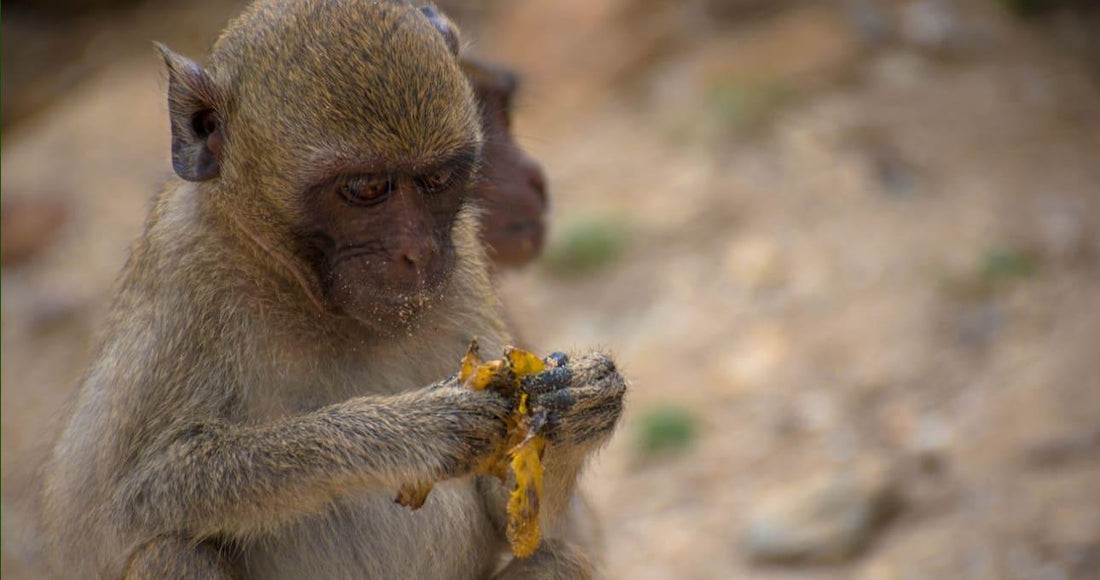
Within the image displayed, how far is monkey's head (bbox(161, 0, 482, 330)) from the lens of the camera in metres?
4.15

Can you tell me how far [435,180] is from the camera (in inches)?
170

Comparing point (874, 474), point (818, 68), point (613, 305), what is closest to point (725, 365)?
point (613, 305)

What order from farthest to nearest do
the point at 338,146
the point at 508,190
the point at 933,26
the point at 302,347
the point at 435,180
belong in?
the point at 933,26 → the point at 508,190 → the point at 302,347 → the point at 435,180 → the point at 338,146

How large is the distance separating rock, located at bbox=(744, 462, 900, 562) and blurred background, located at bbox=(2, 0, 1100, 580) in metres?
0.01

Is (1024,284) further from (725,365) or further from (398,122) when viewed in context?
(398,122)

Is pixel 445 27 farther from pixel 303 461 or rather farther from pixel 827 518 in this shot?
pixel 827 518

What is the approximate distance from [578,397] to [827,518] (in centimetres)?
351

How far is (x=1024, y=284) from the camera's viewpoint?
8727mm

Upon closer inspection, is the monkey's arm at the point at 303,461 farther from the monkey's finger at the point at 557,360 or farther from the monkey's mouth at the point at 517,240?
the monkey's mouth at the point at 517,240

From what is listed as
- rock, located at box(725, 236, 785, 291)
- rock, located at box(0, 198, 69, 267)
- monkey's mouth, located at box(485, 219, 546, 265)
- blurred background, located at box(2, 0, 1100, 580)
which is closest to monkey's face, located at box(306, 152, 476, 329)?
blurred background, located at box(2, 0, 1100, 580)

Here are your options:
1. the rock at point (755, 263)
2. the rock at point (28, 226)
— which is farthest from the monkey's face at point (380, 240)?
the rock at point (28, 226)

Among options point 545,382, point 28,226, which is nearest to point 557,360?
point 545,382

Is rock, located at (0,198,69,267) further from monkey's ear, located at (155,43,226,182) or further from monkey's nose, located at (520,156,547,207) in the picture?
monkey's ear, located at (155,43,226,182)

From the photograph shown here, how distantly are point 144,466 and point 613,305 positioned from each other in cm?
621
